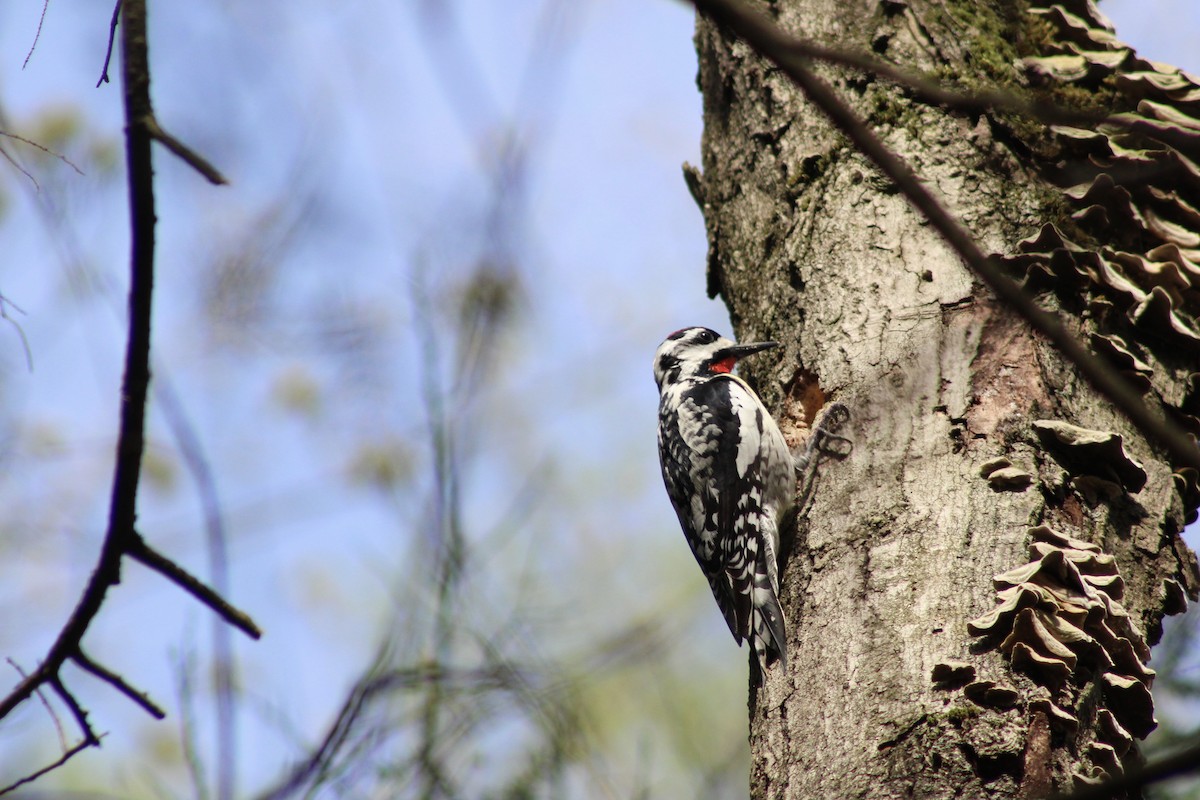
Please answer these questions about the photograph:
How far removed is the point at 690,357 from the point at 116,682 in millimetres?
3786

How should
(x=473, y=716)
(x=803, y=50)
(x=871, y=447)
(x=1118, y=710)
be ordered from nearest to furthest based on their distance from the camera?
(x=803, y=50)
(x=1118, y=710)
(x=871, y=447)
(x=473, y=716)

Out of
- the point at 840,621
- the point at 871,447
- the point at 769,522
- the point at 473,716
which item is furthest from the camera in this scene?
the point at 769,522

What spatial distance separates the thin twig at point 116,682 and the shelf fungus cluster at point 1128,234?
2531 mm

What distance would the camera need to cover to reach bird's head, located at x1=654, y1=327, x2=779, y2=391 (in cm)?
505

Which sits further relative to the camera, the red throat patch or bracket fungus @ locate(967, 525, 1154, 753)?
the red throat patch

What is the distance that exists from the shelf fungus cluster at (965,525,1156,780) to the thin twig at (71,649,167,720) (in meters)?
1.63

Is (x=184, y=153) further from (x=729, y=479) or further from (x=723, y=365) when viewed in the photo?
(x=723, y=365)

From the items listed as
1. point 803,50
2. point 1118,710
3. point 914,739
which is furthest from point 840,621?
point 803,50

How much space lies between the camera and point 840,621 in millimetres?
2646

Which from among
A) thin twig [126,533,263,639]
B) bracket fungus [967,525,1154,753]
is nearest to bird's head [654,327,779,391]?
bracket fungus [967,525,1154,753]

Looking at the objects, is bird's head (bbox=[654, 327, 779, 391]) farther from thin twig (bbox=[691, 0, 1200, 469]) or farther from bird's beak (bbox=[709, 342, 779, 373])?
thin twig (bbox=[691, 0, 1200, 469])

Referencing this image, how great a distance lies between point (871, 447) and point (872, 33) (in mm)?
1567

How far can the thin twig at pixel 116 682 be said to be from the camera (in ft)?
A: 5.84

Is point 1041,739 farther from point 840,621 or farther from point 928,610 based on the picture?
point 840,621
